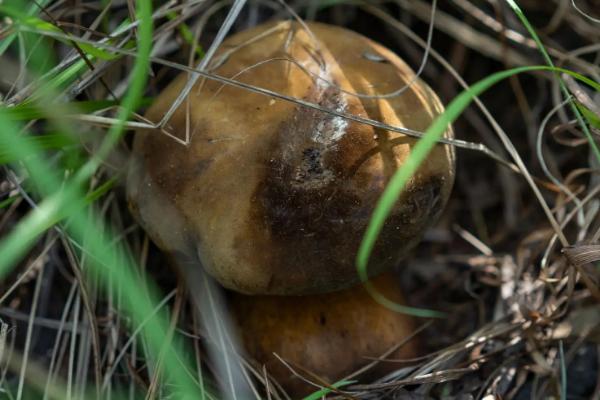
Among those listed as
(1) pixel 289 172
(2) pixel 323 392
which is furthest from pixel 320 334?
(1) pixel 289 172

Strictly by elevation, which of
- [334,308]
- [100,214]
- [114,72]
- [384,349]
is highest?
[114,72]

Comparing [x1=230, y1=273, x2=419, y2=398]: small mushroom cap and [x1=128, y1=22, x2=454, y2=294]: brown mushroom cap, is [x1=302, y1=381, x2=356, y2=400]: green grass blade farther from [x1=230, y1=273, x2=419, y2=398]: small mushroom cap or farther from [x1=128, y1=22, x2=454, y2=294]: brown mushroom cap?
[x1=128, y1=22, x2=454, y2=294]: brown mushroom cap

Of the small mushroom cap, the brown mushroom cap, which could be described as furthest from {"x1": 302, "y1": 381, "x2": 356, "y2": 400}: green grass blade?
the brown mushroom cap

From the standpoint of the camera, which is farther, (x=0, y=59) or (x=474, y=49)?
(x=474, y=49)

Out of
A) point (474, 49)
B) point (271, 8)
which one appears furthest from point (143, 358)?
point (474, 49)

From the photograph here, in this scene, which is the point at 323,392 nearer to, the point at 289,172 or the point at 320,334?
the point at 320,334

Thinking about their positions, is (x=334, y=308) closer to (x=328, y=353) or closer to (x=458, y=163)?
(x=328, y=353)
